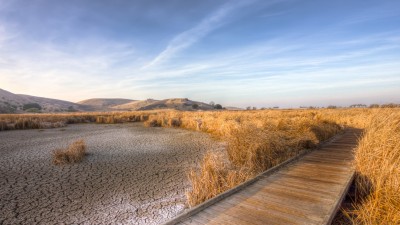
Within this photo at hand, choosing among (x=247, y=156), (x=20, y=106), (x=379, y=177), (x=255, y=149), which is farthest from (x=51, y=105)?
(x=379, y=177)

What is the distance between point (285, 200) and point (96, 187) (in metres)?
4.91

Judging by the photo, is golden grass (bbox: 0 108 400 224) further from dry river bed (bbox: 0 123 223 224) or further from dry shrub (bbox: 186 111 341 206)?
dry river bed (bbox: 0 123 223 224)

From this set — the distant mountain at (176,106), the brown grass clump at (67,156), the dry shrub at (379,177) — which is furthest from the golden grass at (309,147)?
the distant mountain at (176,106)

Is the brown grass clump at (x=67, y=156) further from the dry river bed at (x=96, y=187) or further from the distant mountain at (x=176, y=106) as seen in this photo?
the distant mountain at (x=176, y=106)

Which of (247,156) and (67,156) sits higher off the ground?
(247,156)

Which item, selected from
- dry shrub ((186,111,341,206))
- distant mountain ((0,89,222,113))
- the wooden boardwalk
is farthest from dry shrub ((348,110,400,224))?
distant mountain ((0,89,222,113))

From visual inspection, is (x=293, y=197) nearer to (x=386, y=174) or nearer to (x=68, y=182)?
(x=386, y=174)

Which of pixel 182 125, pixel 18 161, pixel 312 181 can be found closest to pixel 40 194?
pixel 18 161

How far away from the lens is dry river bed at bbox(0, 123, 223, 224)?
15.0 feet

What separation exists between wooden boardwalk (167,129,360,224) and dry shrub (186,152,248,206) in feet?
1.76

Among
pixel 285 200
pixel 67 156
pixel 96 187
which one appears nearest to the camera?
pixel 285 200

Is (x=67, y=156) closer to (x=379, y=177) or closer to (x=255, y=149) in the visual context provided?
(x=255, y=149)

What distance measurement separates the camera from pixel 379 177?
3.75 metres

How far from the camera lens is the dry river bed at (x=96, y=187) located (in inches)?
180
